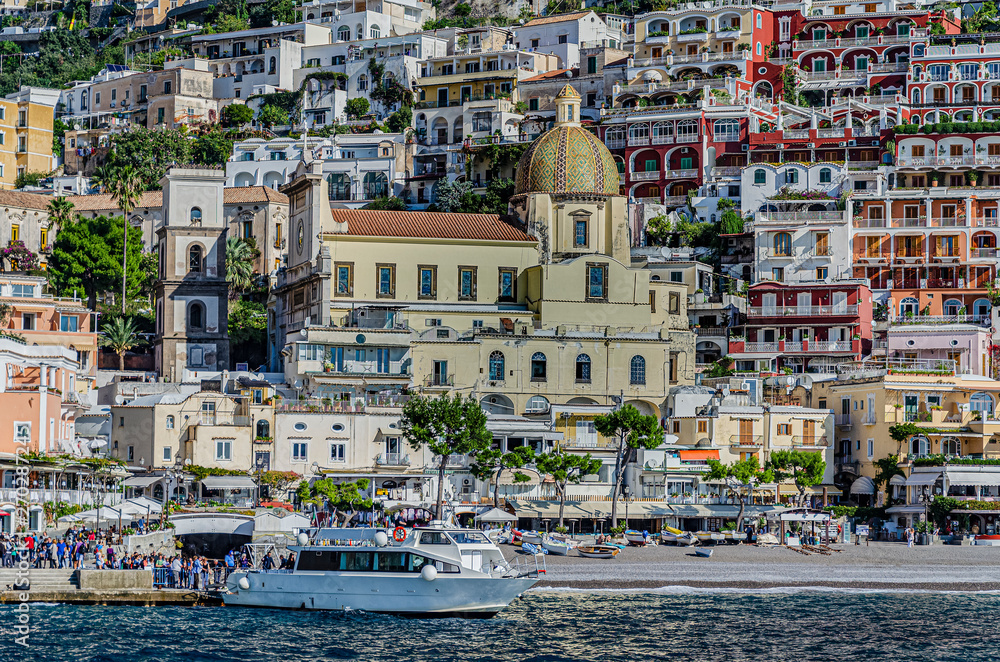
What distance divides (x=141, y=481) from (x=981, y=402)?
135 feet

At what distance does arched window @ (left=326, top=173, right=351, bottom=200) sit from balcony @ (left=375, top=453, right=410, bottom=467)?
44.3m

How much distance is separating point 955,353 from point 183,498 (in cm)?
4400

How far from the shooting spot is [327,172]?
121188 mm

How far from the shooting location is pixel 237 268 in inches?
4213

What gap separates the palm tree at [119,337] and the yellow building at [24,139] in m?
43.7

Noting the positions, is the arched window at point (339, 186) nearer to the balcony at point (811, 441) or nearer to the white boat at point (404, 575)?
the balcony at point (811, 441)

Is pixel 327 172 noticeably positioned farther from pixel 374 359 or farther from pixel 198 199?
pixel 374 359

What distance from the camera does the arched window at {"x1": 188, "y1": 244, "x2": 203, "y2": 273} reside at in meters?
97.6

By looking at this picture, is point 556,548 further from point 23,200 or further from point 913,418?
point 23,200

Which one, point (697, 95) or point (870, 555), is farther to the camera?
point (697, 95)

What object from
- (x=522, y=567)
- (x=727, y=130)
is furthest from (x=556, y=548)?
(x=727, y=130)

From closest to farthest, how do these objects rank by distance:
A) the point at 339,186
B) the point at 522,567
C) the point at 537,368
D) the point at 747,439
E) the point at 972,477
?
the point at 522,567
the point at 972,477
the point at 747,439
the point at 537,368
the point at 339,186

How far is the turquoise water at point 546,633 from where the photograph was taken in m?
50.5

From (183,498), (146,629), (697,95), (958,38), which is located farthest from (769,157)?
(146,629)
